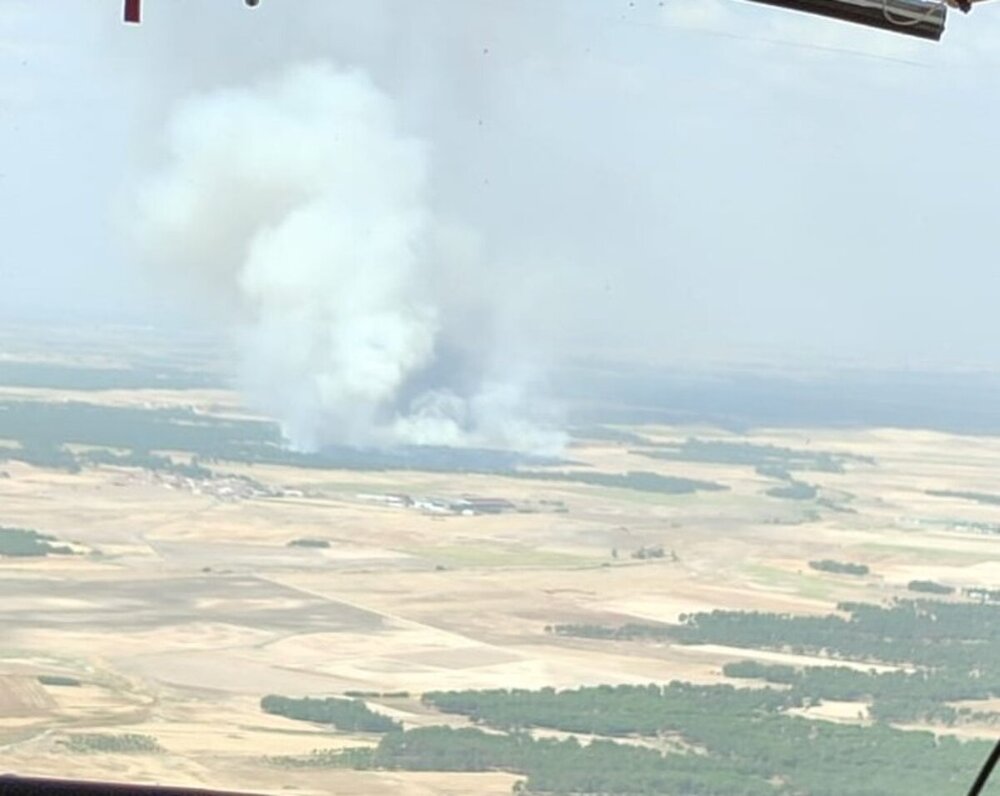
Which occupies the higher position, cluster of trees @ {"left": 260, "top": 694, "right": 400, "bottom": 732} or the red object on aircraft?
the red object on aircraft

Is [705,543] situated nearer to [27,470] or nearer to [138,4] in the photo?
[27,470]

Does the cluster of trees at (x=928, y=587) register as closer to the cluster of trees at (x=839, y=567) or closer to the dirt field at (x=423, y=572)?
the dirt field at (x=423, y=572)

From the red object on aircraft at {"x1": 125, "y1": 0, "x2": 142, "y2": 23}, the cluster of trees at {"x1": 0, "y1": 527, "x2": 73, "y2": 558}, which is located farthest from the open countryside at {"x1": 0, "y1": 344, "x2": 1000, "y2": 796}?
the red object on aircraft at {"x1": 125, "y1": 0, "x2": 142, "y2": 23}

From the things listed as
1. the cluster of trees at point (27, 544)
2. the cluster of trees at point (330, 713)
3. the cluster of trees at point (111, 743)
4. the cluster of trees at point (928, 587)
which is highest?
the cluster of trees at point (928, 587)

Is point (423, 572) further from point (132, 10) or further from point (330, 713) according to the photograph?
point (132, 10)

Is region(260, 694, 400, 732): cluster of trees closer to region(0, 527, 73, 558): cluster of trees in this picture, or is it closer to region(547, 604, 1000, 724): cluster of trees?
region(547, 604, 1000, 724): cluster of trees

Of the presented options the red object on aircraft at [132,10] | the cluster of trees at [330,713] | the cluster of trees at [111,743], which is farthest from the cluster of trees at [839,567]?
the red object on aircraft at [132,10]
